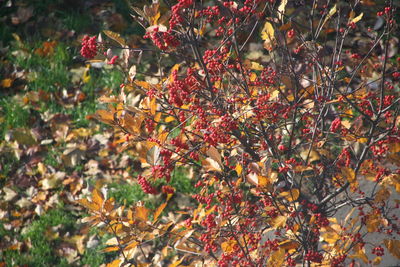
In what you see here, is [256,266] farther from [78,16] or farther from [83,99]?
[78,16]

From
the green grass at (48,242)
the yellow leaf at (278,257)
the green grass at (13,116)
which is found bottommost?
the green grass at (48,242)

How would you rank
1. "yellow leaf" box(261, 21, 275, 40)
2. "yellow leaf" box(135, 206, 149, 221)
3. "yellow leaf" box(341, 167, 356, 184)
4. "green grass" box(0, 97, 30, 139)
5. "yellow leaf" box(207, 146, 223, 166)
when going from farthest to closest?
"green grass" box(0, 97, 30, 139)
"yellow leaf" box(261, 21, 275, 40)
"yellow leaf" box(135, 206, 149, 221)
"yellow leaf" box(341, 167, 356, 184)
"yellow leaf" box(207, 146, 223, 166)

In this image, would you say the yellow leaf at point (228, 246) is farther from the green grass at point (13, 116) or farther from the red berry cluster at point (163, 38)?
the green grass at point (13, 116)

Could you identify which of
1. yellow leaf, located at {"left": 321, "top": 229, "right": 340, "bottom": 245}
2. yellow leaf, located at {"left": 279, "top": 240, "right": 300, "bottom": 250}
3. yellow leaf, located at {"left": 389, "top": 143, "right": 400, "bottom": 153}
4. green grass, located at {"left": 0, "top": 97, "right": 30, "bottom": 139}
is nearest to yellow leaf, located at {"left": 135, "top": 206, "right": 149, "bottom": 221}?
yellow leaf, located at {"left": 279, "top": 240, "right": 300, "bottom": 250}

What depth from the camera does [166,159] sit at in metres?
1.92

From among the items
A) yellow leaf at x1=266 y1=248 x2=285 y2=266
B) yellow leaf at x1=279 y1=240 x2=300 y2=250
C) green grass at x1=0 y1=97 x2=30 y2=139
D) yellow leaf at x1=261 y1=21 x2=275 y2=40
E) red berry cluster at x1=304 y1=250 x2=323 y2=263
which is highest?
yellow leaf at x1=261 y1=21 x2=275 y2=40

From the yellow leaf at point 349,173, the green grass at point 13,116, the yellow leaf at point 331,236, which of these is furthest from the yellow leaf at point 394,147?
the green grass at point 13,116

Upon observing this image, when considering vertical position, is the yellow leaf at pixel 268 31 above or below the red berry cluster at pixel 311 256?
above

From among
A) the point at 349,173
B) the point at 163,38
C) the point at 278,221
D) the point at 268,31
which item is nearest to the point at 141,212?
the point at 278,221

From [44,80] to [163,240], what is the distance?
2051 mm

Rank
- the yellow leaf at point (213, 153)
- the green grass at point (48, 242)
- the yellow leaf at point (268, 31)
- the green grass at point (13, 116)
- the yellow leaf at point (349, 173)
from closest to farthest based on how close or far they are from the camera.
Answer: the yellow leaf at point (213, 153) → the yellow leaf at point (349, 173) → the yellow leaf at point (268, 31) → the green grass at point (48, 242) → the green grass at point (13, 116)

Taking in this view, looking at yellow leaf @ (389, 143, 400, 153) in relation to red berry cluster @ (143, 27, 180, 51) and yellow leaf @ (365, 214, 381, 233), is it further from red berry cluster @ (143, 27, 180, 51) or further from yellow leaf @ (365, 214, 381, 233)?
red berry cluster @ (143, 27, 180, 51)

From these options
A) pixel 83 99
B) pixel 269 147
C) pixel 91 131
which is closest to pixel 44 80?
pixel 83 99

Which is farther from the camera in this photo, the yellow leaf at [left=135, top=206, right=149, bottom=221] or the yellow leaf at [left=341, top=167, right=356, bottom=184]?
the yellow leaf at [left=135, top=206, right=149, bottom=221]
